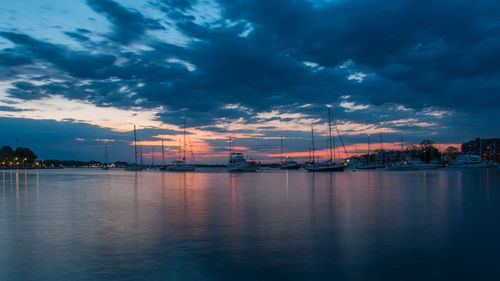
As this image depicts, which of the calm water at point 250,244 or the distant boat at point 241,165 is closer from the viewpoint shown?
the calm water at point 250,244

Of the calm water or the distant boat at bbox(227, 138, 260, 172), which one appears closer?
the calm water

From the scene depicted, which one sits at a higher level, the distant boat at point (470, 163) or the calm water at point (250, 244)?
the calm water at point (250, 244)

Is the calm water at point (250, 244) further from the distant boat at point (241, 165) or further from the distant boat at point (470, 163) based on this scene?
the distant boat at point (470, 163)

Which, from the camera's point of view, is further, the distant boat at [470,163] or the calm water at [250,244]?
the distant boat at [470,163]

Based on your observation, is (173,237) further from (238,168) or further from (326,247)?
(238,168)

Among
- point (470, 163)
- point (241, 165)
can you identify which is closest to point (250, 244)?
point (241, 165)

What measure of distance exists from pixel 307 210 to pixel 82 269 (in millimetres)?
12169

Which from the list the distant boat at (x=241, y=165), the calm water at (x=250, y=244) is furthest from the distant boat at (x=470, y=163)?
the calm water at (x=250, y=244)

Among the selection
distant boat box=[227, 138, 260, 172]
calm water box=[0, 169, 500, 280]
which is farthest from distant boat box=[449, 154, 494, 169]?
calm water box=[0, 169, 500, 280]

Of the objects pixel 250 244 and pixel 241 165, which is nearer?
pixel 250 244

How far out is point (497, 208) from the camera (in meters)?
18.9

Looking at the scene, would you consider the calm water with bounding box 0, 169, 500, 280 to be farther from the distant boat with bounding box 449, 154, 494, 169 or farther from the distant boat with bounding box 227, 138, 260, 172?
the distant boat with bounding box 449, 154, 494, 169

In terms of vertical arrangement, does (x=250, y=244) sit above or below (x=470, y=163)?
above

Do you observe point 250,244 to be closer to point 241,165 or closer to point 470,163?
point 241,165
